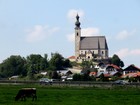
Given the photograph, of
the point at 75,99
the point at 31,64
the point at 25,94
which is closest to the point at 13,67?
the point at 31,64

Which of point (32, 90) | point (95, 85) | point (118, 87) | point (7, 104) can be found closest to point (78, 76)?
point (95, 85)

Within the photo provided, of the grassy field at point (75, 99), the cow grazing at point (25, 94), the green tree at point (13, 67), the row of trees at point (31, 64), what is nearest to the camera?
the grassy field at point (75, 99)

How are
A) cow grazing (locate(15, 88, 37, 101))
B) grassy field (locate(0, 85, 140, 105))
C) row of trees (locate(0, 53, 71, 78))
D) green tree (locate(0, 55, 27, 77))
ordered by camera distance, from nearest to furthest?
grassy field (locate(0, 85, 140, 105)), cow grazing (locate(15, 88, 37, 101)), row of trees (locate(0, 53, 71, 78)), green tree (locate(0, 55, 27, 77))

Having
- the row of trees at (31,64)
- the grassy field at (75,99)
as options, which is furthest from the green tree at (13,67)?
the grassy field at (75,99)

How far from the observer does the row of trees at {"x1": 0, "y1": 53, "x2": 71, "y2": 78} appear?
168 meters

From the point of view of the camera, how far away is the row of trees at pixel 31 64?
16750 centimetres

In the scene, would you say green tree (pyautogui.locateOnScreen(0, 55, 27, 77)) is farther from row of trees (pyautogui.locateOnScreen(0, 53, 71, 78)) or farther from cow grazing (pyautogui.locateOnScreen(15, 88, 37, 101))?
cow grazing (pyautogui.locateOnScreen(15, 88, 37, 101))

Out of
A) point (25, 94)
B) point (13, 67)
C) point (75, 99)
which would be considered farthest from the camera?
point (13, 67)

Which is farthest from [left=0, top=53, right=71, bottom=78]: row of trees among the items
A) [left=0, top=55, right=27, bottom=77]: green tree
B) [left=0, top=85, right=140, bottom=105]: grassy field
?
[left=0, top=85, right=140, bottom=105]: grassy field

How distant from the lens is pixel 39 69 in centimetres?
17488

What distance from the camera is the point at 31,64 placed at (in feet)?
575

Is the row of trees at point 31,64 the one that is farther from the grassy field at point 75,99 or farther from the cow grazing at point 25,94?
the cow grazing at point 25,94

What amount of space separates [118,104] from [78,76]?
82.4 meters

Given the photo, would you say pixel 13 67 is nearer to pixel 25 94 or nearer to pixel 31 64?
pixel 31 64
